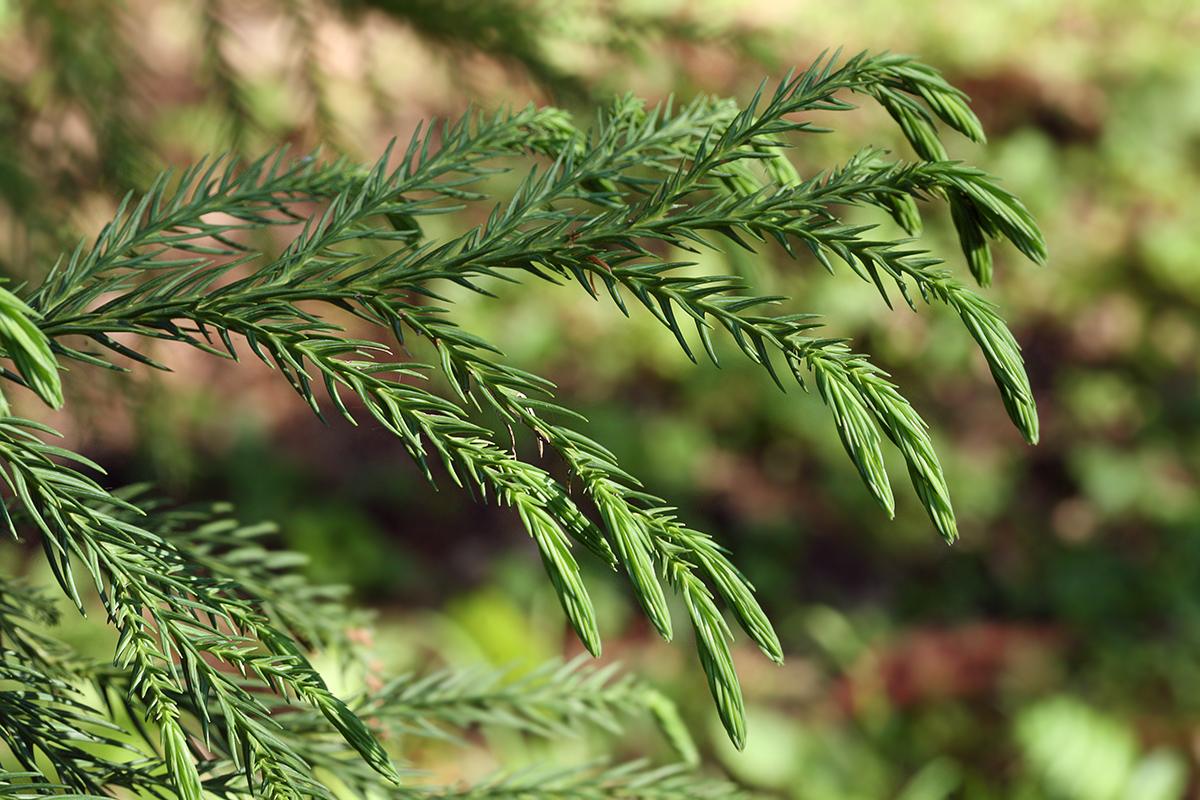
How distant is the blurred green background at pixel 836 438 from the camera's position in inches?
64.5

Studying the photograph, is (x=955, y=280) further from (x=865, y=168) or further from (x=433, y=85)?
(x=433, y=85)

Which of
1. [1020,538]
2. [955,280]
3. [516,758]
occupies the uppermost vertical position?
[1020,538]

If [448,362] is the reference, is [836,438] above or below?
above

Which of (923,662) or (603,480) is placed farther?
(923,662)

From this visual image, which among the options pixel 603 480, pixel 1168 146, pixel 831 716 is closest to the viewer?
pixel 603 480

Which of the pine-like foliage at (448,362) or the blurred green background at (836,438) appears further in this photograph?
the blurred green background at (836,438)

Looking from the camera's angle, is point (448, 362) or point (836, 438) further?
point (836, 438)

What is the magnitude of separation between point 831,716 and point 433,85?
2.83m

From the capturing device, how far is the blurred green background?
5.38ft

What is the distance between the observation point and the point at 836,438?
2965 millimetres

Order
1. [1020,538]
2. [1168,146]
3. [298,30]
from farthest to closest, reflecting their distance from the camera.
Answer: [1168,146], [1020,538], [298,30]

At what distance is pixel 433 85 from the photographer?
140 inches

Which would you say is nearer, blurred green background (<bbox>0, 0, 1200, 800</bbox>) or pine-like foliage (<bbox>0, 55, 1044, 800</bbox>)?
pine-like foliage (<bbox>0, 55, 1044, 800</bbox>)

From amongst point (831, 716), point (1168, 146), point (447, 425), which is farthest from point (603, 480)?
point (1168, 146)
